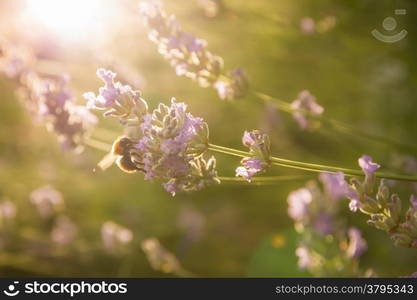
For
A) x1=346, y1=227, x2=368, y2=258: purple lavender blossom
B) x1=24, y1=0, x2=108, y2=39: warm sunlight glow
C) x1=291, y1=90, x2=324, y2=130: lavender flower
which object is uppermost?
x1=24, y1=0, x2=108, y2=39: warm sunlight glow

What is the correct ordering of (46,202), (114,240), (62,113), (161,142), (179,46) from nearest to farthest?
(161,142)
(179,46)
(62,113)
(114,240)
(46,202)

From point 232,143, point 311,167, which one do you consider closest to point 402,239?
point 311,167

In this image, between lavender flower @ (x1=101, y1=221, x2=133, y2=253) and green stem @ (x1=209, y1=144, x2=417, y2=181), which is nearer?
green stem @ (x1=209, y1=144, x2=417, y2=181)

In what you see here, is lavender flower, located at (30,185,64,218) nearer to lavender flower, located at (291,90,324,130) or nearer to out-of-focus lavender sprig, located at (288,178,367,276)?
out-of-focus lavender sprig, located at (288,178,367,276)

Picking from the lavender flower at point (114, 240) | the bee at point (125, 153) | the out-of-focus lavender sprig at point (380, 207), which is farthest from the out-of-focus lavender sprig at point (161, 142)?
the lavender flower at point (114, 240)

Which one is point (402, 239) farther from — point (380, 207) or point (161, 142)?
point (161, 142)

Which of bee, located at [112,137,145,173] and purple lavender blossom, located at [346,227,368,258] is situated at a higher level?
purple lavender blossom, located at [346,227,368,258]

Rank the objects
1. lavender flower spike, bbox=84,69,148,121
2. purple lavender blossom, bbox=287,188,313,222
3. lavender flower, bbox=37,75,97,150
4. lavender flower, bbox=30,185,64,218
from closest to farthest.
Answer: lavender flower spike, bbox=84,69,148,121
lavender flower, bbox=37,75,97,150
purple lavender blossom, bbox=287,188,313,222
lavender flower, bbox=30,185,64,218

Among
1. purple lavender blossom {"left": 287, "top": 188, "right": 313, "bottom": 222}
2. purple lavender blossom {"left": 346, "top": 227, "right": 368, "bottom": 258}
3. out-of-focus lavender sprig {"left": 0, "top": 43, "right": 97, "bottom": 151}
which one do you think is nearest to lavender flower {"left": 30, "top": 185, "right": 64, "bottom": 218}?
out-of-focus lavender sprig {"left": 0, "top": 43, "right": 97, "bottom": 151}

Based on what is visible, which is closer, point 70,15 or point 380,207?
point 380,207
